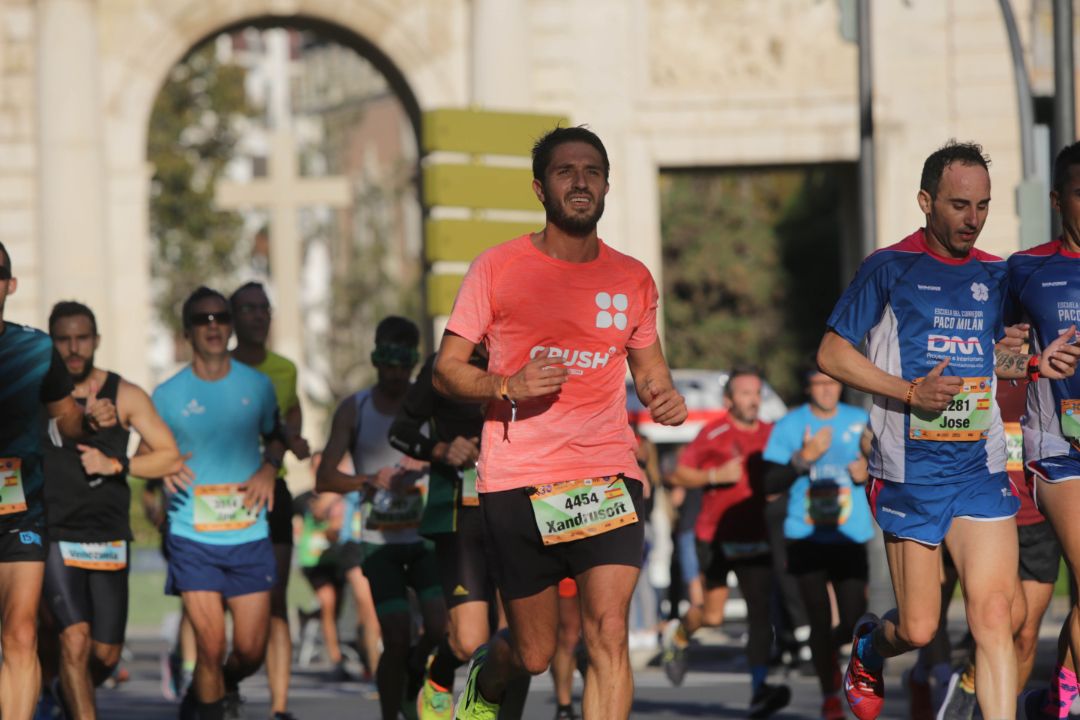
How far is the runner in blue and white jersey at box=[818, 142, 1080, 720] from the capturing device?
8562 millimetres

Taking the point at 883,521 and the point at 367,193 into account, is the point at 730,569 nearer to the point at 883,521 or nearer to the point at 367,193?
the point at 883,521

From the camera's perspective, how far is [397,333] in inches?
462

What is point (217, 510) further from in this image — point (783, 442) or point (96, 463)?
point (783, 442)

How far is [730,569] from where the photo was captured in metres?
14.4

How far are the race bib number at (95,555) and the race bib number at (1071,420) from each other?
15.3 ft

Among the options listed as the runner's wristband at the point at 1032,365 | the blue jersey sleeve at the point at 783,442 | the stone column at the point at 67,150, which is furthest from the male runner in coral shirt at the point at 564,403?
the stone column at the point at 67,150

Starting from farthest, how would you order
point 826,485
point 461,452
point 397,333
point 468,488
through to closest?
point 826,485 → point 397,333 → point 468,488 → point 461,452

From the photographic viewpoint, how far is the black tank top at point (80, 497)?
10953mm

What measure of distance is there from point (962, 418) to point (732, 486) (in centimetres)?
583

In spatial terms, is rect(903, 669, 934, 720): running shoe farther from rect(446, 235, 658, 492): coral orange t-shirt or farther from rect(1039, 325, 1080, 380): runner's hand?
rect(446, 235, 658, 492): coral orange t-shirt

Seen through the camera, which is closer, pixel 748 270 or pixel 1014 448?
pixel 1014 448

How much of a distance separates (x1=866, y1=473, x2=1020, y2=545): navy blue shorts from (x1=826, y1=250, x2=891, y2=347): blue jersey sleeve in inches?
24.0

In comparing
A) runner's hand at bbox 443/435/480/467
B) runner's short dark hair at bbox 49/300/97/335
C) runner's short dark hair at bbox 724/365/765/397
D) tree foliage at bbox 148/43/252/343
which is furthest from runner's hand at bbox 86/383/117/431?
tree foliage at bbox 148/43/252/343

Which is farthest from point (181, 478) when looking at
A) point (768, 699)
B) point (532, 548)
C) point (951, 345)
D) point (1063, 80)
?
point (1063, 80)
